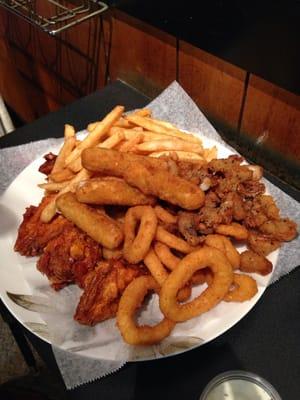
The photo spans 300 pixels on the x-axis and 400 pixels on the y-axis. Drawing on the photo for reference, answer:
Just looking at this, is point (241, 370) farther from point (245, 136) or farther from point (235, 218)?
point (245, 136)

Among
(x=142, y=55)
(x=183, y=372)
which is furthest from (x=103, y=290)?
(x=142, y=55)

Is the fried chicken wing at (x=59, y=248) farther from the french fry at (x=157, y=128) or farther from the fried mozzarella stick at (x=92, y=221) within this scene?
the french fry at (x=157, y=128)

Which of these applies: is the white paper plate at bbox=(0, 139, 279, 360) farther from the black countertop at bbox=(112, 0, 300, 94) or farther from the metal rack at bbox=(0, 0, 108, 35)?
the metal rack at bbox=(0, 0, 108, 35)

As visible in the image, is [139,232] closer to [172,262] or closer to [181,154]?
[172,262]

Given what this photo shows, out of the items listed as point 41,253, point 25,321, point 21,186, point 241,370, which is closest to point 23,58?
point 21,186

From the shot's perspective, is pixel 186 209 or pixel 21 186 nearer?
pixel 186 209
